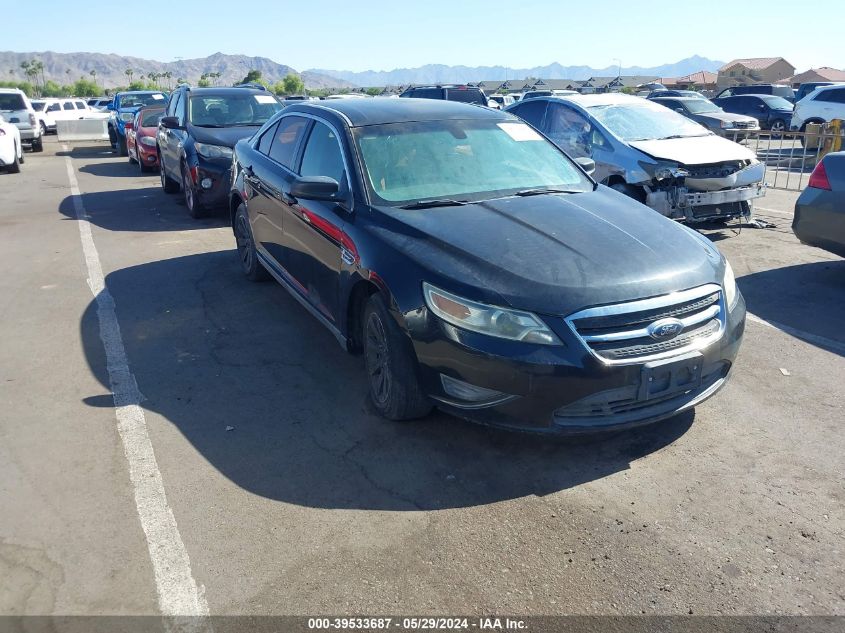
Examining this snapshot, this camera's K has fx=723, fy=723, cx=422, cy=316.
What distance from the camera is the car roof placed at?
511 cm

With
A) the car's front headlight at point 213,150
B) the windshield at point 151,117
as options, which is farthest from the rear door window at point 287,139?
the windshield at point 151,117

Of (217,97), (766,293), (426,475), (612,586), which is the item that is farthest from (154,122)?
(612,586)

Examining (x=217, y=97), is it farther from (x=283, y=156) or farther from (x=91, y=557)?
(x=91, y=557)

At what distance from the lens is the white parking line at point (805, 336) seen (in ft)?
17.7

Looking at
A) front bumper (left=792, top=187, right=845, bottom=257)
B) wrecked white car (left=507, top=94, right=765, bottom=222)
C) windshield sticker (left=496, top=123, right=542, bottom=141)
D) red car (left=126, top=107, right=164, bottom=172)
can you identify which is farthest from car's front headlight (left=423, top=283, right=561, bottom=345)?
red car (left=126, top=107, right=164, bottom=172)

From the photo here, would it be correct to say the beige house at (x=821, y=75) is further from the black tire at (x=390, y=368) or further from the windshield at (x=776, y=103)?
the black tire at (x=390, y=368)

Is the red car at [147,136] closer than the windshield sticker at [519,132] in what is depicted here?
No

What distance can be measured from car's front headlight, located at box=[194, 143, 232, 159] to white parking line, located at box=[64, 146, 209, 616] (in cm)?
454

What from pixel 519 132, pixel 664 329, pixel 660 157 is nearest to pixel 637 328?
pixel 664 329

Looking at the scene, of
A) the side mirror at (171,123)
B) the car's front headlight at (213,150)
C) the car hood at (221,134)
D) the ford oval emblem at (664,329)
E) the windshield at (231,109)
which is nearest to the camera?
the ford oval emblem at (664,329)

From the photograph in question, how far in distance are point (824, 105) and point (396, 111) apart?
19499mm

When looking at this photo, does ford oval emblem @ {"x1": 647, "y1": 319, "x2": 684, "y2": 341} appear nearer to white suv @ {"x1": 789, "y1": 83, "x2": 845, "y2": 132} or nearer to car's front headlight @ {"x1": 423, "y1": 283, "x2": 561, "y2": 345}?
car's front headlight @ {"x1": 423, "y1": 283, "x2": 561, "y2": 345}

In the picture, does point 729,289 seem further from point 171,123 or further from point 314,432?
point 171,123

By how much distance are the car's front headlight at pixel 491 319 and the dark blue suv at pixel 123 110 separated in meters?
18.1
